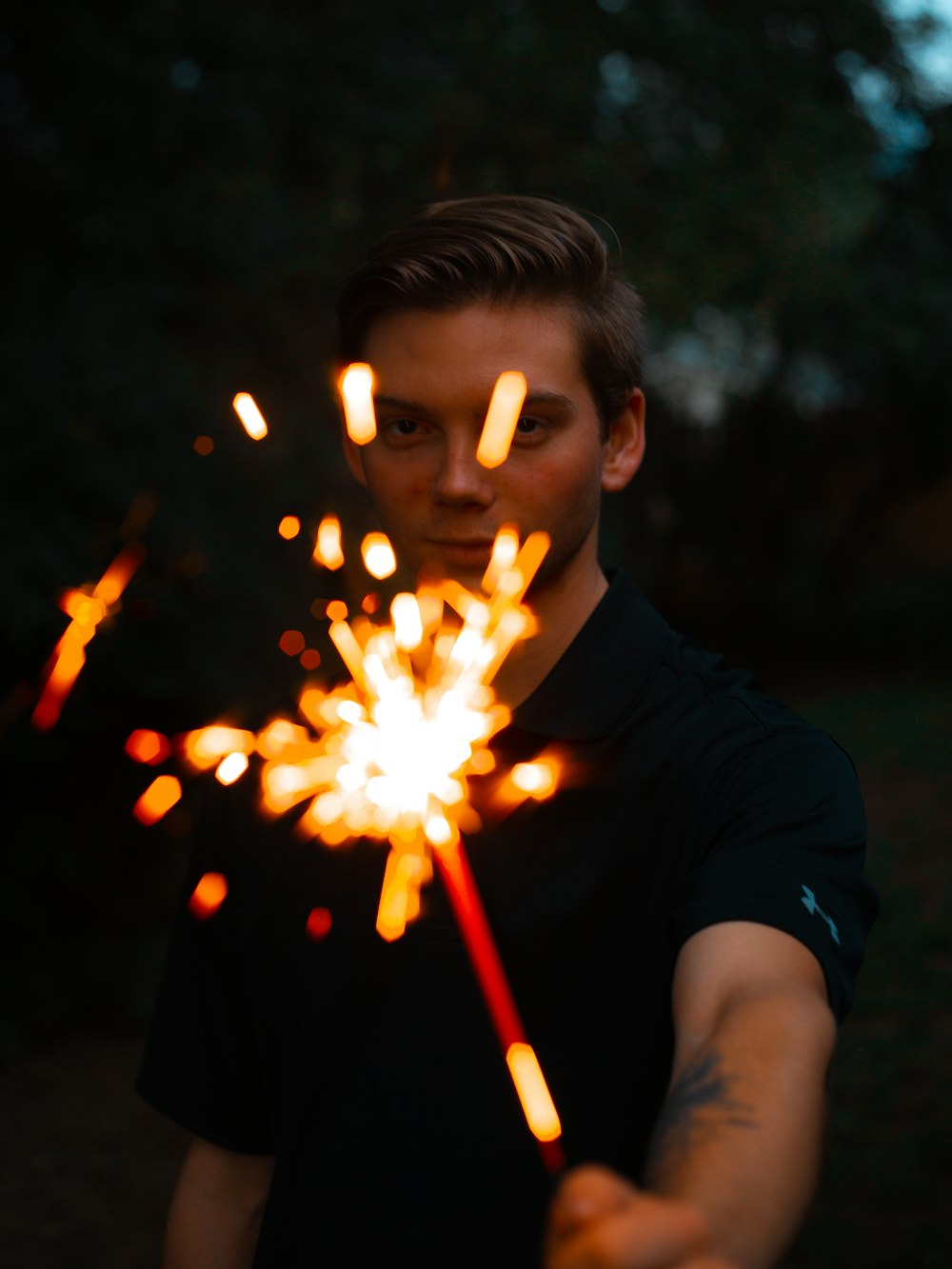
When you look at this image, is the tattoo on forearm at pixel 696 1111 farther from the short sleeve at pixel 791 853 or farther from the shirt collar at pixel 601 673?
the shirt collar at pixel 601 673

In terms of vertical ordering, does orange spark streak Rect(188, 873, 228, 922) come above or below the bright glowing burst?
below

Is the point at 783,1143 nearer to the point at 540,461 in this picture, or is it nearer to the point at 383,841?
the point at 383,841

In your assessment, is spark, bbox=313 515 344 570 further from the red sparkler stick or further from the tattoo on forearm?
the tattoo on forearm

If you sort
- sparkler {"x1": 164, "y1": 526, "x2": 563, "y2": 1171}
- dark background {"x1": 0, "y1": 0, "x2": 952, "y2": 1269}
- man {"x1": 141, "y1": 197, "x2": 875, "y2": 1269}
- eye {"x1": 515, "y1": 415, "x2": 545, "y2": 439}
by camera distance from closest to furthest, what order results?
1. man {"x1": 141, "y1": 197, "x2": 875, "y2": 1269}
2. sparkler {"x1": 164, "y1": 526, "x2": 563, "y2": 1171}
3. eye {"x1": 515, "y1": 415, "x2": 545, "y2": 439}
4. dark background {"x1": 0, "y1": 0, "x2": 952, "y2": 1269}

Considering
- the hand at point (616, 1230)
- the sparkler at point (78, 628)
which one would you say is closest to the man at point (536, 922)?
the hand at point (616, 1230)

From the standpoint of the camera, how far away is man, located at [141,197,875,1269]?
4.67ft

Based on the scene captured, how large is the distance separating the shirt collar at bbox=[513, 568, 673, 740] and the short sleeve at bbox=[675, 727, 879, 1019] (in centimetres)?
25

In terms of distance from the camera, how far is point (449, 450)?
79.0 inches

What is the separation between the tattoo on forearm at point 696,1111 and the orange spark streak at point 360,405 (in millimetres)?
1291

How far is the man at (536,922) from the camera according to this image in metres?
1.42

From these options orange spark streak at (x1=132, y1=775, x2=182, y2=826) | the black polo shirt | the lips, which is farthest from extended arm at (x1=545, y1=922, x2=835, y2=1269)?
orange spark streak at (x1=132, y1=775, x2=182, y2=826)

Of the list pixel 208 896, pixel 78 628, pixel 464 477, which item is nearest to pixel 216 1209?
pixel 208 896

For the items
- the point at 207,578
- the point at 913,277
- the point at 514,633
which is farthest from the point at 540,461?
the point at 913,277

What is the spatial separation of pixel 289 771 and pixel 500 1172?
2.64ft
